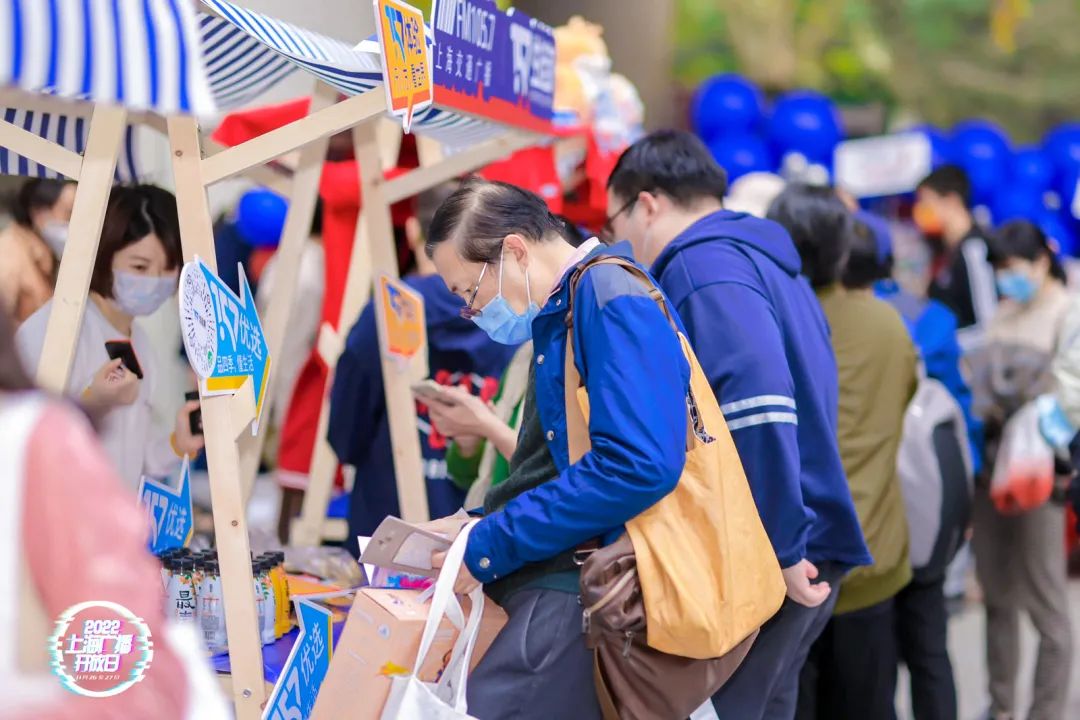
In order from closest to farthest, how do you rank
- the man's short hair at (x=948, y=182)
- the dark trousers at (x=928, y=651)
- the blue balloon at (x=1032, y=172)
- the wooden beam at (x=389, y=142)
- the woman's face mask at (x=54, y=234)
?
the woman's face mask at (x=54, y=234) < the dark trousers at (x=928, y=651) < the wooden beam at (x=389, y=142) < the man's short hair at (x=948, y=182) < the blue balloon at (x=1032, y=172)

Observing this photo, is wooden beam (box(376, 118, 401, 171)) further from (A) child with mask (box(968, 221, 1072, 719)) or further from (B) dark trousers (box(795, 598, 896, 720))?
(A) child with mask (box(968, 221, 1072, 719))

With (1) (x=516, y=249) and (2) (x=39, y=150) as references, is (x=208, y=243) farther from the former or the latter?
(1) (x=516, y=249)

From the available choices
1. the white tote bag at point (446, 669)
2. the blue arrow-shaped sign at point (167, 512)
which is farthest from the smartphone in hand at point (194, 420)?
the white tote bag at point (446, 669)

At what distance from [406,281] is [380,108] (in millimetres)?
1412

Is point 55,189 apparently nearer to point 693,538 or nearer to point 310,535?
point 310,535

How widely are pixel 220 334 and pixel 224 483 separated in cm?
30

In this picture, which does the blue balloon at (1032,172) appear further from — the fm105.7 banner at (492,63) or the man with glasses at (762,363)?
the man with glasses at (762,363)

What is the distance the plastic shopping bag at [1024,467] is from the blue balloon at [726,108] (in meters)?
5.05

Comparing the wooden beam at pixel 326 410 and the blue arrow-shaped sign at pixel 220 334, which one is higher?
the blue arrow-shaped sign at pixel 220 334

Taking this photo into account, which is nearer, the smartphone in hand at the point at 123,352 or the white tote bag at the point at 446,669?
the white tote bag at the point at 446,669

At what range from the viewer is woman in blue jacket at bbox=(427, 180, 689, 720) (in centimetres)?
216

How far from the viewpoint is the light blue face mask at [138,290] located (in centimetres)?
323

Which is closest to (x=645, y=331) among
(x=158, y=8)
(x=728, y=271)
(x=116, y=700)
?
(x=728, y=271)

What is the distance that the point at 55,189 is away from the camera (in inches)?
159
